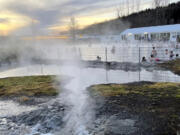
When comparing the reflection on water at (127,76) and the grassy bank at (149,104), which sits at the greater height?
the reflection on water at (127,76)

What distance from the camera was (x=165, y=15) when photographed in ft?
80.6

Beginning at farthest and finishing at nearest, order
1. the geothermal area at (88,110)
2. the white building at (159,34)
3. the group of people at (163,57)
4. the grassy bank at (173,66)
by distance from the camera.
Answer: the white building at (159,34) → the group of people at (163,57) → the grassy bank at (173,66) → the geothermal area at (88,110)

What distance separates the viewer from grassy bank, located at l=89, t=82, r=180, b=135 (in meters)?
1.85

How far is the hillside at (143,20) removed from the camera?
24.1 meters

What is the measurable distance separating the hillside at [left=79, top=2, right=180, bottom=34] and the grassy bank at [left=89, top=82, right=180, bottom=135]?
19043 millimetres

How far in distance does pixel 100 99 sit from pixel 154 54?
5.46 meters

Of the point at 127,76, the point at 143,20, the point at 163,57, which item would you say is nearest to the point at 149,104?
the point at 127,76

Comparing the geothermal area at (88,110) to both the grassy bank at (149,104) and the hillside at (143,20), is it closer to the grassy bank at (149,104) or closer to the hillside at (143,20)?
the grassy bank at (149,104)

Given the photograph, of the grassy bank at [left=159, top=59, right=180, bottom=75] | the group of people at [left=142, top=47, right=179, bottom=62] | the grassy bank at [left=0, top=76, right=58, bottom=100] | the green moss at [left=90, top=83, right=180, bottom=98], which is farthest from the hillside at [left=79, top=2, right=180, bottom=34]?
the green moss at [left=90, top=83, right=180, bottom=98]

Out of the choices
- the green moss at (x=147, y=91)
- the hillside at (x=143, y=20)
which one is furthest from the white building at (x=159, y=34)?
the green moss at (x=147, y=91)

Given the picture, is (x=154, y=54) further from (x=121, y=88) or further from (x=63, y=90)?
(x=63, y=90)

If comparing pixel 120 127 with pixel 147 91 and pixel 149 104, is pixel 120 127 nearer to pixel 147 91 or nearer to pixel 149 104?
pixel 149 104

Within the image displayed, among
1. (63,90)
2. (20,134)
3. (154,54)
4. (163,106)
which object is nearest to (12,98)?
(63,90)

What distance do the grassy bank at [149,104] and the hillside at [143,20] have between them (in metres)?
19.0
